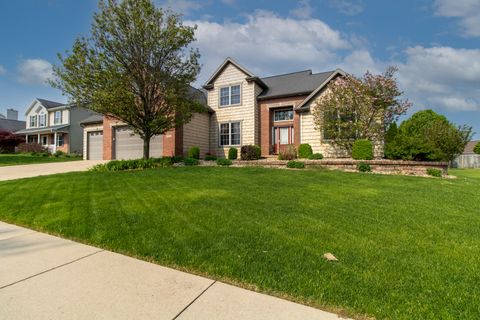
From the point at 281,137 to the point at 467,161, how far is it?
24.8 meters

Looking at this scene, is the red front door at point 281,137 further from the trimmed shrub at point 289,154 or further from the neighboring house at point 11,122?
the neighboring house at point 11,122

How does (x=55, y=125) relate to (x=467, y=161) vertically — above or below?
above

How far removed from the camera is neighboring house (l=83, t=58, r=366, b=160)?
19.9m

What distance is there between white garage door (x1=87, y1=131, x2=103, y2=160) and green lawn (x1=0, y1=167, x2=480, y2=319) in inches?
635

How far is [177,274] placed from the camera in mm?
3170

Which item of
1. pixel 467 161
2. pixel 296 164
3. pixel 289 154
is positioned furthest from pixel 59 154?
pixel 467 161

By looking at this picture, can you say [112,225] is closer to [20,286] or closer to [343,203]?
[20,286]

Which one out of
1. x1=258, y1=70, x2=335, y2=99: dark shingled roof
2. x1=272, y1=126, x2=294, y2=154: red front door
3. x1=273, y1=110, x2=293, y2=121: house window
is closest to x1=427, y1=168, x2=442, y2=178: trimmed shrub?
x1=258, y1=70, x2=335, y2=99: dark shingled roof

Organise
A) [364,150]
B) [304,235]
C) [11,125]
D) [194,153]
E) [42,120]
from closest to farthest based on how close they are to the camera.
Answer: [304,235] → [364,150] → [194,153] → [42,120] → [11,125]

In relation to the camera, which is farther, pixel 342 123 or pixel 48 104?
pixel 48 104

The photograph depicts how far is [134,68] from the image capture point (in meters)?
14.5

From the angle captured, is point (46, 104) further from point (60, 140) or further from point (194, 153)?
point (194, 153)

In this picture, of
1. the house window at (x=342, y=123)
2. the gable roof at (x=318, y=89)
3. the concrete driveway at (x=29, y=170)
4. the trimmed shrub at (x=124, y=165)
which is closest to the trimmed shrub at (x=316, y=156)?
the house window at (x=342, y=123)

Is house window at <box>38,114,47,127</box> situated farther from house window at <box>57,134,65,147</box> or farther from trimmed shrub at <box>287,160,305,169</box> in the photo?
trimmed shrub at <box>287,160,305,169</box>
